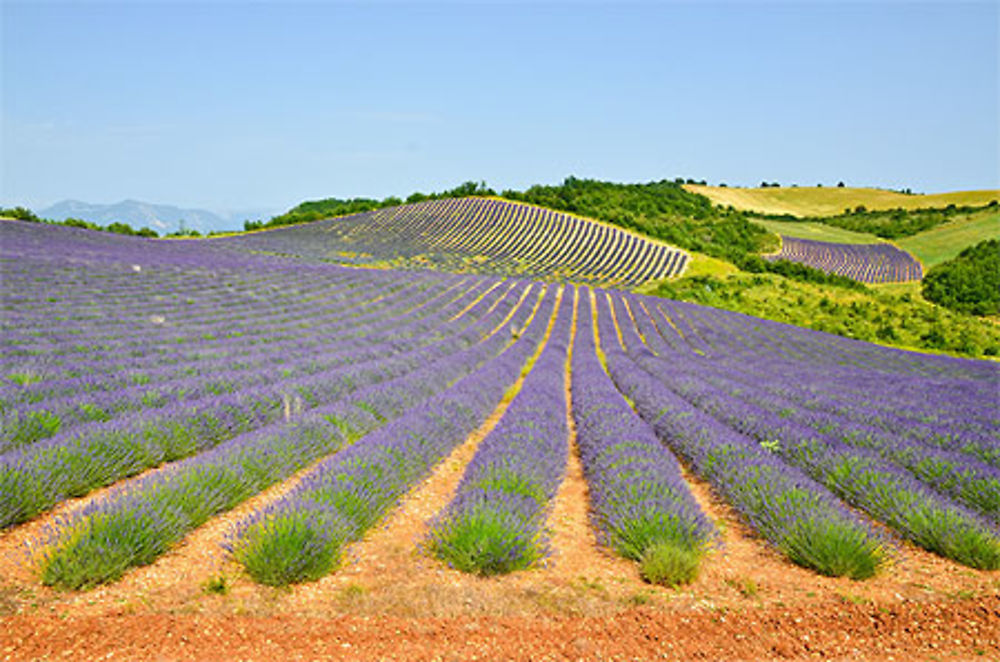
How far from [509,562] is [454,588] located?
457mm

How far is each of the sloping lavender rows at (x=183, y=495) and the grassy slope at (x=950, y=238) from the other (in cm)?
7313

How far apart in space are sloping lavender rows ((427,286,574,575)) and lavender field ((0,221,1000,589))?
0.02m

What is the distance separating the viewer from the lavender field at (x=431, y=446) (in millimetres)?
3875

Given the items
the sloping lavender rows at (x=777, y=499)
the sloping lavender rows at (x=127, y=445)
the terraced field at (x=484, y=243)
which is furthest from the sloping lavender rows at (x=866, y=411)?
the terraced field at (x=484, y=243)

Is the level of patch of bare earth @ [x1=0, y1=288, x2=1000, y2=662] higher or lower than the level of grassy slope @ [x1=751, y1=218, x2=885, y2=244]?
lower

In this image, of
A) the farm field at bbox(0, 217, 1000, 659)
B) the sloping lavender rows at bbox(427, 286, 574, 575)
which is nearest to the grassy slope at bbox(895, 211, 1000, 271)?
the farm field at bbox(0, 217, 1000, 659)

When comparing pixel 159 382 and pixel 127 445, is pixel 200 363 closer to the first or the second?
pixel 159 382

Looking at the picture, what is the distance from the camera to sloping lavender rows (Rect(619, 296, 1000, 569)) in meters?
4.11

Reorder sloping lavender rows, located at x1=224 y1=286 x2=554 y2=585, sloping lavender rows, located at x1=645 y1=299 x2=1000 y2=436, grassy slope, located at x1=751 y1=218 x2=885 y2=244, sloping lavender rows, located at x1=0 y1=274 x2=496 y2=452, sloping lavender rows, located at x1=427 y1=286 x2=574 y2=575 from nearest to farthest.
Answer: sloping lavender rows, located at x1=224 y1=286 x2=554 y2=585 → sloping lavender rows, located at x1=427 y1=286 x2=574 y2=575 → sloping lavender rows, located at x1=0 y1=274 x2=496 y2=452 → sloping lavender rows, located at x1=645 y1=299 x2=1000 y2=436 → grassy slope, located at x1=751 y1=218 x2=885 y2=244

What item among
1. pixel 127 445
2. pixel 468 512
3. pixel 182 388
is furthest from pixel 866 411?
pixel 182 388

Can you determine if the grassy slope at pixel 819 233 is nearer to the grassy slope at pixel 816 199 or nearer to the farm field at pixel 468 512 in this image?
the grassy slope at pixel 816 199

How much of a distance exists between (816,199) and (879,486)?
401 feet

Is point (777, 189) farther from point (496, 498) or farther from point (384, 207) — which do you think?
point (496, 498)

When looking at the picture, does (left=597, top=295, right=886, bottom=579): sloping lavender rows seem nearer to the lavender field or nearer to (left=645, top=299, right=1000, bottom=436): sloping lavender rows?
the lavender field
